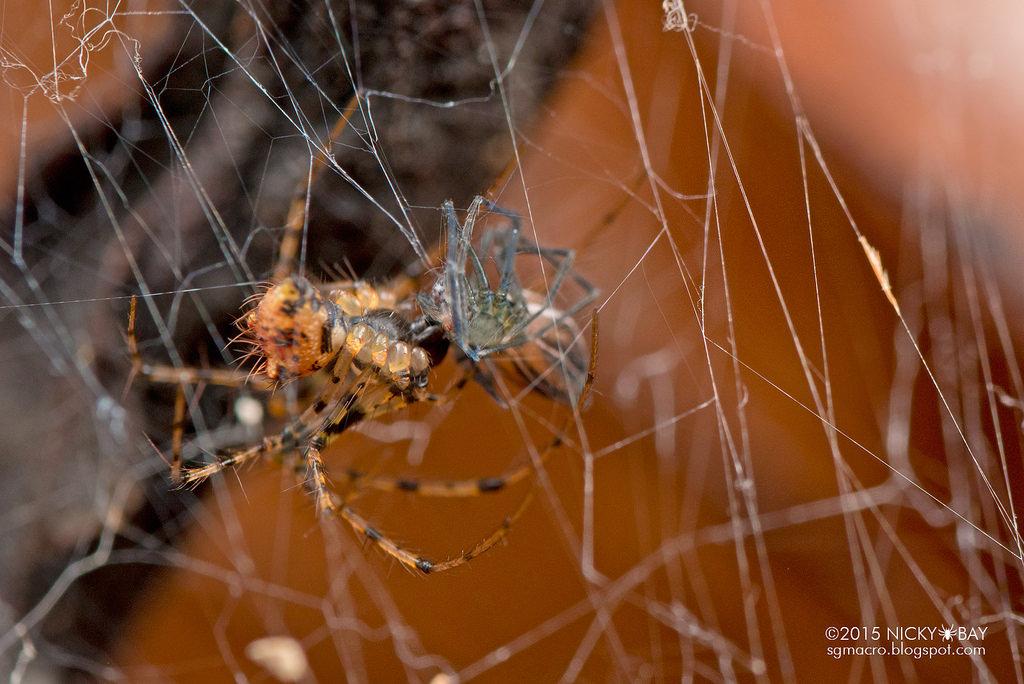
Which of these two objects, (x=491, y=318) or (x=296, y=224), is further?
(x=296, y=224)

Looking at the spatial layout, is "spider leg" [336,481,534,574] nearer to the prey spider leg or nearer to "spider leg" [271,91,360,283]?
the prey spider leg

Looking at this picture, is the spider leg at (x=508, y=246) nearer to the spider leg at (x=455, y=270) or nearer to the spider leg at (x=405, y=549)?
the spider leg at (x=455, y=270)

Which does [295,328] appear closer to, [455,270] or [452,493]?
[455,270]

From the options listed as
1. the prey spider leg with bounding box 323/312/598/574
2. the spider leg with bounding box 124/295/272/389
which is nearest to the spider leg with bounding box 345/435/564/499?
the prey spider leg with bounding box 323/312/598/574

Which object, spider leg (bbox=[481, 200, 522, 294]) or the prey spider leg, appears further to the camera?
the prey spider leg

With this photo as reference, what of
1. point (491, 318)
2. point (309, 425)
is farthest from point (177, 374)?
point (491, 318)

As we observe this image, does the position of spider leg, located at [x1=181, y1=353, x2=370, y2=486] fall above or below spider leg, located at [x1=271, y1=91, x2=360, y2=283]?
below

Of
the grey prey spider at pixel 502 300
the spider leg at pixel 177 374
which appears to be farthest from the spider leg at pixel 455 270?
the spider leg at pixel 177 374

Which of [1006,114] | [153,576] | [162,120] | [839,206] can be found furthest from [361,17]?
[153,576]

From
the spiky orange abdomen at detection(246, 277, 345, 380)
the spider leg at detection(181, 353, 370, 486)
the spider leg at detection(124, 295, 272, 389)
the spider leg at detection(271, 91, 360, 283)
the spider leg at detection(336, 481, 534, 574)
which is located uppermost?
the spider leg at detection(271, 91, 360, 283)
